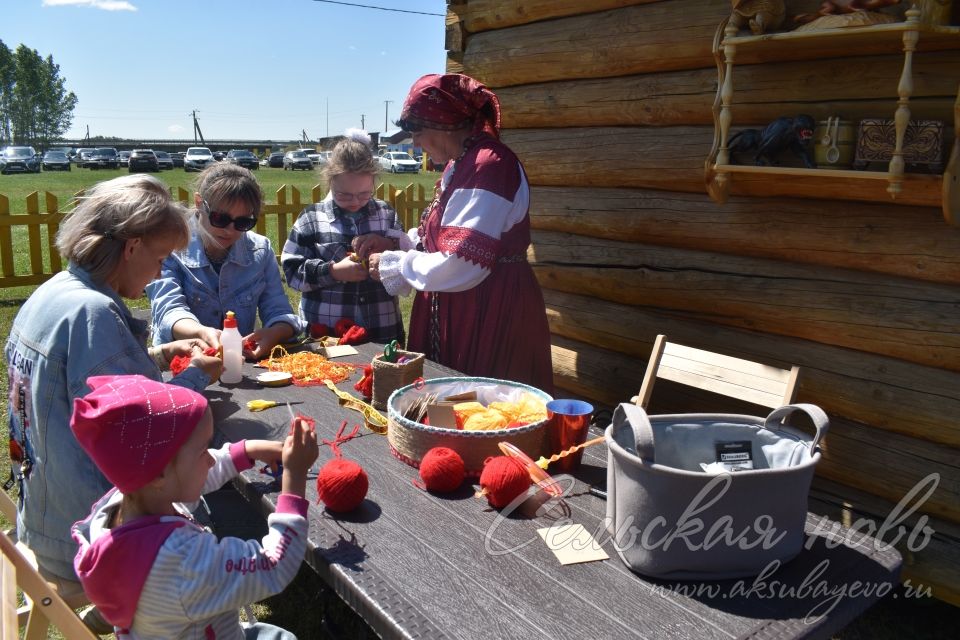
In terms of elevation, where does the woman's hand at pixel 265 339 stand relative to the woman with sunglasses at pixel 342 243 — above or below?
below

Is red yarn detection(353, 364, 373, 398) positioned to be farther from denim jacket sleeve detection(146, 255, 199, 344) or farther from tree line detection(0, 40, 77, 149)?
tree line detection(0, 40, 77, 149)

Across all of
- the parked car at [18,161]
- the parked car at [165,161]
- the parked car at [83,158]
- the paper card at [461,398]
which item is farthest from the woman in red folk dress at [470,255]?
the parked car at [83,158]

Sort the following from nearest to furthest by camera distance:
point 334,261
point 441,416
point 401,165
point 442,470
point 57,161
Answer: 1. point 442,470
2. point 441,416
3. point 334,261
4. point 57,161
5. point 401,165

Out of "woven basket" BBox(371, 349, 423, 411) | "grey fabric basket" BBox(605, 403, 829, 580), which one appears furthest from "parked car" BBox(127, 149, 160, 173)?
"grey fabric basket" BBox(605, 403, 829, 580)

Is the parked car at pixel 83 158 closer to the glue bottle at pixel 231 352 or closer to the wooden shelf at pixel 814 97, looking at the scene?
the glue bottle at pixel 231 352

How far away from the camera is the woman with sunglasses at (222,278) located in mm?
3020

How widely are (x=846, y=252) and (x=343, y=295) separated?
227 centimetres

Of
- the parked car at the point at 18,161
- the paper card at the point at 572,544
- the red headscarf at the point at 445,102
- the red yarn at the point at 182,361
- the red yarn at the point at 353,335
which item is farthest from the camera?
the parked car at the point at 18,161

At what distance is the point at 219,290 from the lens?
322cm

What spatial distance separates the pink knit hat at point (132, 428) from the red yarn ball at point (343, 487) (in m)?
0.45

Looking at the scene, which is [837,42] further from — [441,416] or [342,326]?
[342,326]

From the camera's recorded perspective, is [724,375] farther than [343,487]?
Yes

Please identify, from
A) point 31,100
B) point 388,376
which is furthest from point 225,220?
point 31,100

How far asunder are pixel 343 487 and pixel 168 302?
5.44ft
